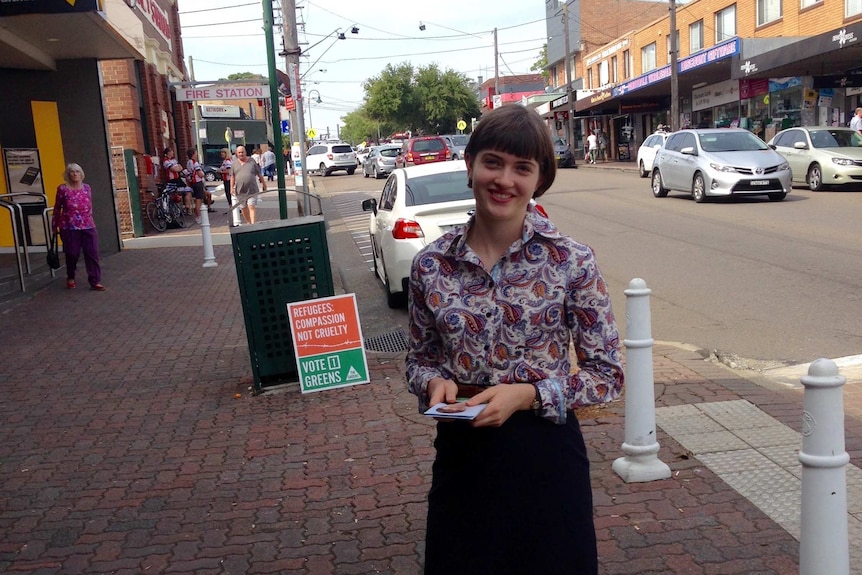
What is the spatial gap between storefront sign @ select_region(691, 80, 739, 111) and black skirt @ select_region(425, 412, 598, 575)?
34.7 metres

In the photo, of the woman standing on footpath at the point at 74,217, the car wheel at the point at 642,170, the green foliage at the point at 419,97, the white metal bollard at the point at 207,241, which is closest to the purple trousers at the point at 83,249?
the woman standing on footpath at the point at 74,217

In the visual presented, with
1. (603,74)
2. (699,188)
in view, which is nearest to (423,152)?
(699,188)

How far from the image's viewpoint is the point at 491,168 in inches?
92.1

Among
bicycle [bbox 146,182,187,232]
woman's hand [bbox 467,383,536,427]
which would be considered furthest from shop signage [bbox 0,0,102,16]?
woman's hand [bbox 467,383,536,427]

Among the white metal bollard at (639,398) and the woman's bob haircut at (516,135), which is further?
the white metal bollard at (639,398)

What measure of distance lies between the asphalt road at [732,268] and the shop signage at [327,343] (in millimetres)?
2406

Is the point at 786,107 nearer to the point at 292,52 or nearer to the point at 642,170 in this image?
the point at 642,170

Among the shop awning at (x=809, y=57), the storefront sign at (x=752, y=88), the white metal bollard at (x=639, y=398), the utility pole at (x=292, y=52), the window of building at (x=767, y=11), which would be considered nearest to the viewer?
the white metal bollard at (x=639, y=398)

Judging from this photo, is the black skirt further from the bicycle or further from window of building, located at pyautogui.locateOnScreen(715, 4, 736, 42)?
window of building, located at pyautogui.locateOnScreen(715, 4, 736, 42)

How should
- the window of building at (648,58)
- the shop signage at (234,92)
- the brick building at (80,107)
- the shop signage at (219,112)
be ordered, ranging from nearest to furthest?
the brick building at (80,107) → the shop signage at (234,92) → the window of building at (648,58) → the shop signage at (219,112)

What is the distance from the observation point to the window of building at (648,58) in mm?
44812

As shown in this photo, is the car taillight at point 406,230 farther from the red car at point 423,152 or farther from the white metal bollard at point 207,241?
the red car at point 423,152

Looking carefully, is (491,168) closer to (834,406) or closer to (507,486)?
(507,486)

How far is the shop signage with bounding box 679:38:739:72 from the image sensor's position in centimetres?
2902
